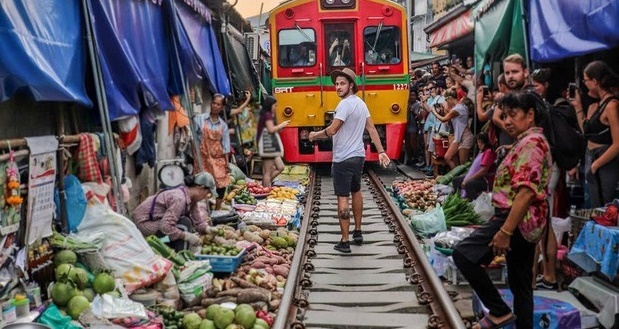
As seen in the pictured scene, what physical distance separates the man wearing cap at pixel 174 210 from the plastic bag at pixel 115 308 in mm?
1700

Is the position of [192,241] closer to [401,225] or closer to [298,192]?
[401,225]

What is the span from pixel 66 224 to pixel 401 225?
4.84 m

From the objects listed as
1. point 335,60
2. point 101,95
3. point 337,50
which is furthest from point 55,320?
point 335,60

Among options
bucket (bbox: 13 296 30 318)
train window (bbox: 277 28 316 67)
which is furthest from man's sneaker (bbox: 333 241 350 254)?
train window (bbox: 277 28 316 67)

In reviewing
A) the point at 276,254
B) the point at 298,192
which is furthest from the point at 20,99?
the point at 298,192

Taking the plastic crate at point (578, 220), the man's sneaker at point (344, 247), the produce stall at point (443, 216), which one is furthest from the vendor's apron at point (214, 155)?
the plastic crate at point (578, 220)

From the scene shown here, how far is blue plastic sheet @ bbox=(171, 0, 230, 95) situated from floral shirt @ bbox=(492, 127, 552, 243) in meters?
3.27

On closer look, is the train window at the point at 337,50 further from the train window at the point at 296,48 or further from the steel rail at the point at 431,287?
the steel rail at the point at 431,287

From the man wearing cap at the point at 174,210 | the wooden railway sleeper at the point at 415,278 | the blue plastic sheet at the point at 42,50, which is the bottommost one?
the wooden railway sleeper at the point at 415,278

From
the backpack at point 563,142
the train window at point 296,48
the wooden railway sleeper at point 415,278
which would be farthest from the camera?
the train window at point 296,48

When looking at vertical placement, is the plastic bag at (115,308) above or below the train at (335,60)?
below

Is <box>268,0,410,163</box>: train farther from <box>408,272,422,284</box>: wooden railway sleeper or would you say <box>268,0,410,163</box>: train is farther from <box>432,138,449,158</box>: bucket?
<box>408,272,422,284</box>: wooden railway sleeper

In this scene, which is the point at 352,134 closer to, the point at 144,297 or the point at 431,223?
the point at 431,223

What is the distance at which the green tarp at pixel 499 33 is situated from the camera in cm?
912
